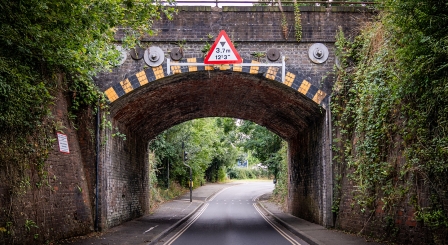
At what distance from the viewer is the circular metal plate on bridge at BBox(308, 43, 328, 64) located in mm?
13445

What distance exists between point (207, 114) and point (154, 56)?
7573 mm

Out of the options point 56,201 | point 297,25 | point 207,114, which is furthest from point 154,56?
point 207,114

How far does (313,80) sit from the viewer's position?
1348 cm

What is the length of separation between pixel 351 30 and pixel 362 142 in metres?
4.07

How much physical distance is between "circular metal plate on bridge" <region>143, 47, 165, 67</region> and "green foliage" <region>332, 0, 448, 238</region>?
550 cm

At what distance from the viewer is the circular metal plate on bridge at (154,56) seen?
1312cm

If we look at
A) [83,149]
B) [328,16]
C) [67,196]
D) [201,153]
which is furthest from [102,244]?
[201,153]

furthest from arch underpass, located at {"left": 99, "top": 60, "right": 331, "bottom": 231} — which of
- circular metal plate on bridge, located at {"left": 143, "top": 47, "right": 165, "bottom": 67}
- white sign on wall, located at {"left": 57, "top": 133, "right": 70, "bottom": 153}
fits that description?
white sign on wall, located at {"left": 57, "top": 133, "right": 70, "bottom": 153}

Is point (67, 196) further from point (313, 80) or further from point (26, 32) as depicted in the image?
point (313, 80)

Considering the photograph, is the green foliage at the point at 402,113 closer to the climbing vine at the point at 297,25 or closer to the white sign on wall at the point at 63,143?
the climbing vine at the point at 297,25

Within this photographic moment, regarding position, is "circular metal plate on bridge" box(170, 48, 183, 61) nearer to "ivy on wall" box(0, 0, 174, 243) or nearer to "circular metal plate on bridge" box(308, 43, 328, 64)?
"ivy on wall" box(0, 0, 174, 243)

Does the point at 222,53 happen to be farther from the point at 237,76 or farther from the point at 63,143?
the point at 63,143

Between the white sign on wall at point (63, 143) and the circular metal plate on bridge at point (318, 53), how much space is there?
7338mm

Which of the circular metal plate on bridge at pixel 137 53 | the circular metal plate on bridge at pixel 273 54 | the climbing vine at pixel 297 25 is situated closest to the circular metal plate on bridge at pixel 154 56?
the circular metal plate on bridge at pixel 137 53
